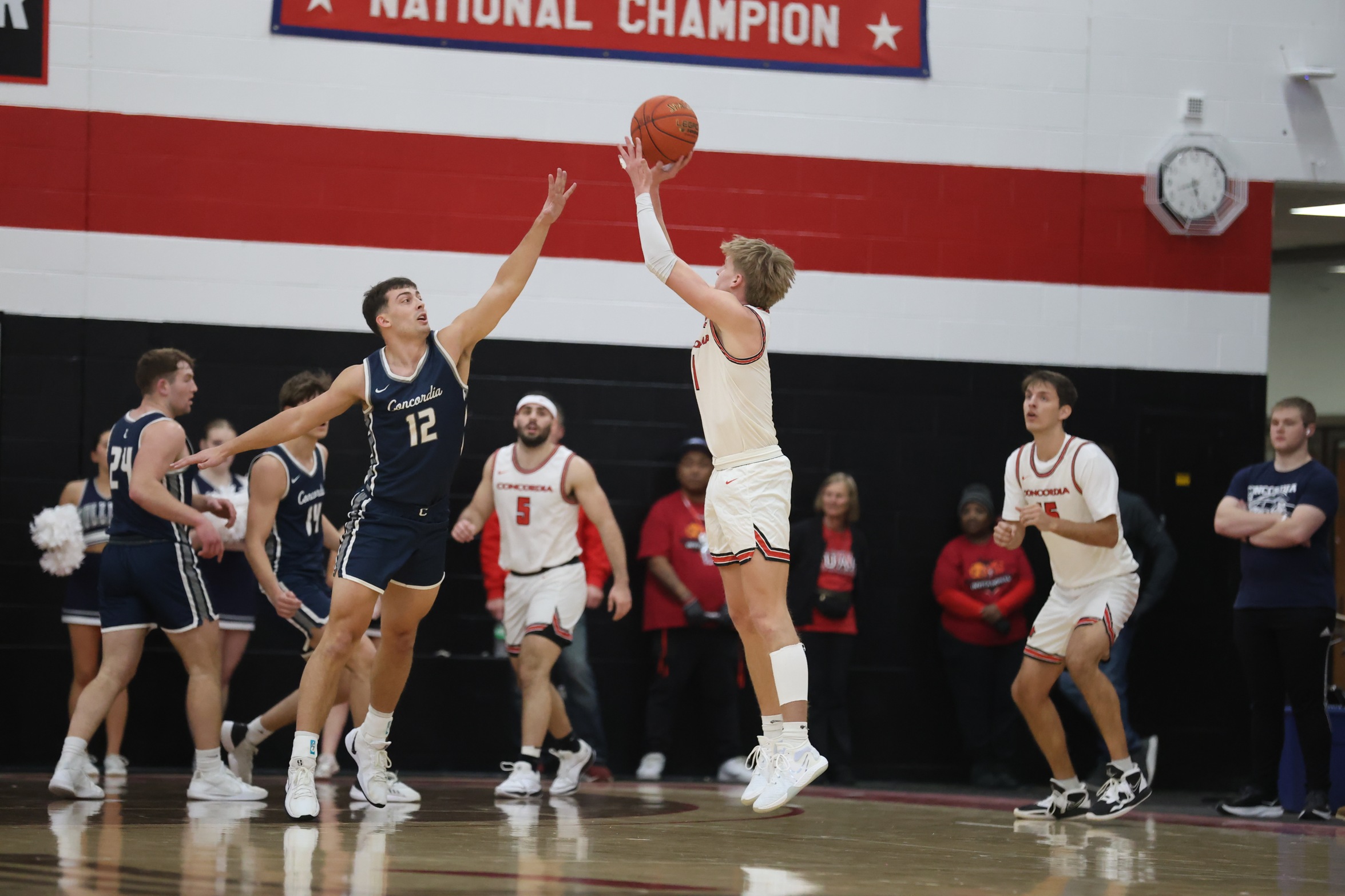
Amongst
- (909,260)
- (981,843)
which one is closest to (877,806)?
(981,843)

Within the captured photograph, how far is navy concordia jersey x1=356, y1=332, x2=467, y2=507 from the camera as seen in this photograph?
18.1 feet

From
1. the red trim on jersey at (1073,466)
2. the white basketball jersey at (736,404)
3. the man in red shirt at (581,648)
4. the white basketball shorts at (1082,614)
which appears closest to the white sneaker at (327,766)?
the man in red shirt at (581,648)

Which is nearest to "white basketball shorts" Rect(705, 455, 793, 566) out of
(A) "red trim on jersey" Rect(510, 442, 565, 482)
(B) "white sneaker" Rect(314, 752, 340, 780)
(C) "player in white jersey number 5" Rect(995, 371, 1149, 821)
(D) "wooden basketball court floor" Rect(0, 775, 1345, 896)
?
(D) "wooden basketball court floor" Rect(0, 775, 1345, 896)

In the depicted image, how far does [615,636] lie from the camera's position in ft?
28.2

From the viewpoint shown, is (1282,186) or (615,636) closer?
(615,636)

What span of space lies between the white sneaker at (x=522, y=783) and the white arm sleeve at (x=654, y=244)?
8.83 feet

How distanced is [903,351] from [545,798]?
12.4 ft

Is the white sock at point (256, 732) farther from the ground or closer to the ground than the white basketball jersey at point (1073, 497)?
closer to the ground

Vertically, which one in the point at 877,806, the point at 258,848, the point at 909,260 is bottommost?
the point at 877,806

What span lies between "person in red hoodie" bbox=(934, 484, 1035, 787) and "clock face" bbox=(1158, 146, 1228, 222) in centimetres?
229

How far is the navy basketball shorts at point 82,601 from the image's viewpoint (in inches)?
302

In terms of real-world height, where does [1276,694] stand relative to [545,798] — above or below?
above

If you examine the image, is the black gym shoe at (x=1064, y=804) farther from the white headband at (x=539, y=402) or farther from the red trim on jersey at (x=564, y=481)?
the white headband at (x=539, y=402)

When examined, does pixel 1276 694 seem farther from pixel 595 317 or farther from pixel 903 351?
pixel 595 317
